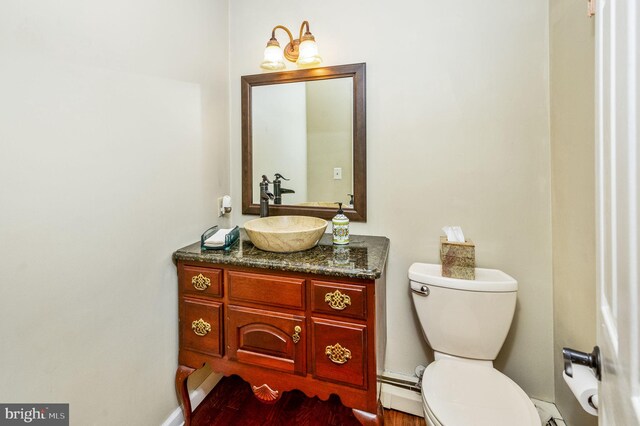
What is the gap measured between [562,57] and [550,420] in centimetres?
161

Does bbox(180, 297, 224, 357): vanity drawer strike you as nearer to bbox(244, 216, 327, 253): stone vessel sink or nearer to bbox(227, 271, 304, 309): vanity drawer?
bbox(227, 271, 304, 309): vanity drawer

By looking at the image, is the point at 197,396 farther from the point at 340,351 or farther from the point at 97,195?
the point at 97,195

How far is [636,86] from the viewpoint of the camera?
0.38 m

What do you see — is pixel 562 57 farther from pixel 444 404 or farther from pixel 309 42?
pixel 444 404

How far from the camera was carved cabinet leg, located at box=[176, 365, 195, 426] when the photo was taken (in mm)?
1322

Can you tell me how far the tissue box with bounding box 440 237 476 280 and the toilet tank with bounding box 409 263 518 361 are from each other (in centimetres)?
4

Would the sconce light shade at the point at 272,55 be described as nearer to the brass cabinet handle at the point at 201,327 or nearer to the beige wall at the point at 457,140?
the beige wall at the point at 457,140

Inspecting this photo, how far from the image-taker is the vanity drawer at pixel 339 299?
106 cm

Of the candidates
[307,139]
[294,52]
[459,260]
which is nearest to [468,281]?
[459,260]

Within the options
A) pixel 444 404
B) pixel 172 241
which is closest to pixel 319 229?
pixel 172 241

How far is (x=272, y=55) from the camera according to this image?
1530 millimetres

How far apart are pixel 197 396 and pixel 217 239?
876 millimetres

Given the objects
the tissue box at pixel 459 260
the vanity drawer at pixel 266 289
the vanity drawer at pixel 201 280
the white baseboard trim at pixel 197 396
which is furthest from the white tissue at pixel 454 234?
the white baseboard trim at pixel 197 396

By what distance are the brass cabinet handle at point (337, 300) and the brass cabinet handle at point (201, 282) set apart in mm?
548
